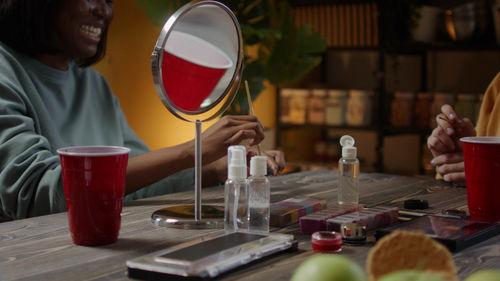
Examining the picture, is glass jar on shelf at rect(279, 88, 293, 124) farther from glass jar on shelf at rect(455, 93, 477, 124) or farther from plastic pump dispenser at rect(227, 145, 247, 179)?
plastic pump dispenser at rect(227, 145, 247, 179)

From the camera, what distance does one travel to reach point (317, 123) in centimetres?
397

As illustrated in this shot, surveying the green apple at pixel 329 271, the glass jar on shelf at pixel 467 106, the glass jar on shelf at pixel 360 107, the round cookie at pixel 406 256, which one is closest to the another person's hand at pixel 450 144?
the round cookie at pixel 406 256

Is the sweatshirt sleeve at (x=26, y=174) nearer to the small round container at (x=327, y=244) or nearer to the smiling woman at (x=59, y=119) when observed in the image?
the smiling woman at (x=59, y=119)

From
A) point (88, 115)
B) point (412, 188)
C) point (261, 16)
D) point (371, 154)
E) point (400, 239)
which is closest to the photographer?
point (400, 239)

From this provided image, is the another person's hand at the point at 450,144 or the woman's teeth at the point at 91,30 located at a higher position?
the woman's teeth at the point at 91,30

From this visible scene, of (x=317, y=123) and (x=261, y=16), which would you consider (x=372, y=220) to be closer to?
(x=261, y=16)

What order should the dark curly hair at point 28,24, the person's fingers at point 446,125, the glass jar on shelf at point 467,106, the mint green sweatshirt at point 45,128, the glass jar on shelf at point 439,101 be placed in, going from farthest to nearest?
the glass jar on shelf at point 439,101 < the glass jar on shelf at point 467,106 < the dark curly hair at point 28,24 < the person's fingers at point 446,125 < the mint green sweatshirt at point 45,128

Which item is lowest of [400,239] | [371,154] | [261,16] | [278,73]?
[371,154]

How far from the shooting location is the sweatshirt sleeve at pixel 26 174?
1259 millimetres

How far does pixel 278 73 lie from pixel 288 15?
1.14 feet

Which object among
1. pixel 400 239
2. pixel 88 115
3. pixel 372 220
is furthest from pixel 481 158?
pixel 88 115

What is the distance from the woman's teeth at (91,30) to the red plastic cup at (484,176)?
116 cm

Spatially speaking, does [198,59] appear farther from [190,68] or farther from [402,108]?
[402,108]

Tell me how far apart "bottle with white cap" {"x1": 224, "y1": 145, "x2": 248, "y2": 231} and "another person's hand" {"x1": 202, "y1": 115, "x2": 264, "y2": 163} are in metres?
0.27
